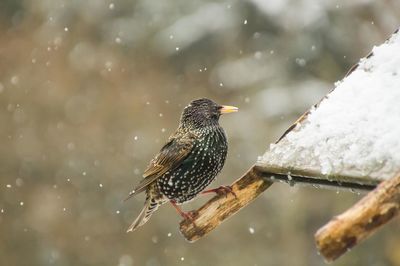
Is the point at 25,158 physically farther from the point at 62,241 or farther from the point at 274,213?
the point at 274,213

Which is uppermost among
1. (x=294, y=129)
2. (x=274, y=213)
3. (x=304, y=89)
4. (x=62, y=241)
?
(x=62, y=241)

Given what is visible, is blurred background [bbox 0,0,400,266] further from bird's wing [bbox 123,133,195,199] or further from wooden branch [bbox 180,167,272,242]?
wooden branch [bbox 180,167,272,242]

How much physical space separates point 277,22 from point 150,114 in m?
2.19

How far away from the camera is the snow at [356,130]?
3.06 m

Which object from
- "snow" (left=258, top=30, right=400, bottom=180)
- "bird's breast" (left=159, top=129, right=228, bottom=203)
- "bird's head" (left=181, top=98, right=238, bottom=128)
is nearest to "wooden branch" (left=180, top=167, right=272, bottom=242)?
"snow" (left=258, top=30, right=400, bottom=180)

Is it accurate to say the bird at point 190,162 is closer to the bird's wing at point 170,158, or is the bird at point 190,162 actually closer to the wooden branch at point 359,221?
the bird's wing at point 170,158

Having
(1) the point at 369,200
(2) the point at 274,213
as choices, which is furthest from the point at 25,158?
(1) the point at 369,200

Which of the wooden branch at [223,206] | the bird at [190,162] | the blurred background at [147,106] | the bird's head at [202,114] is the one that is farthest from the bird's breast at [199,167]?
the blurred background at [147,106]

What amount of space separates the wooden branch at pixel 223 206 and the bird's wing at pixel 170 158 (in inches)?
30.0

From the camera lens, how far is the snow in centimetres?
306

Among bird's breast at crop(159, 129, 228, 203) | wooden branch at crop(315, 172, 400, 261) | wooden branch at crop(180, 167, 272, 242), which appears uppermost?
bird's breast at crop(159, 129, 228, 203)

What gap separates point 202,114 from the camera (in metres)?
4.80

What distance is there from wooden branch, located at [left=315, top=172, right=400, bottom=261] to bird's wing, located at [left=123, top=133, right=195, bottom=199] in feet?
6.30

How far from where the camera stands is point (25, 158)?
1150 cm
